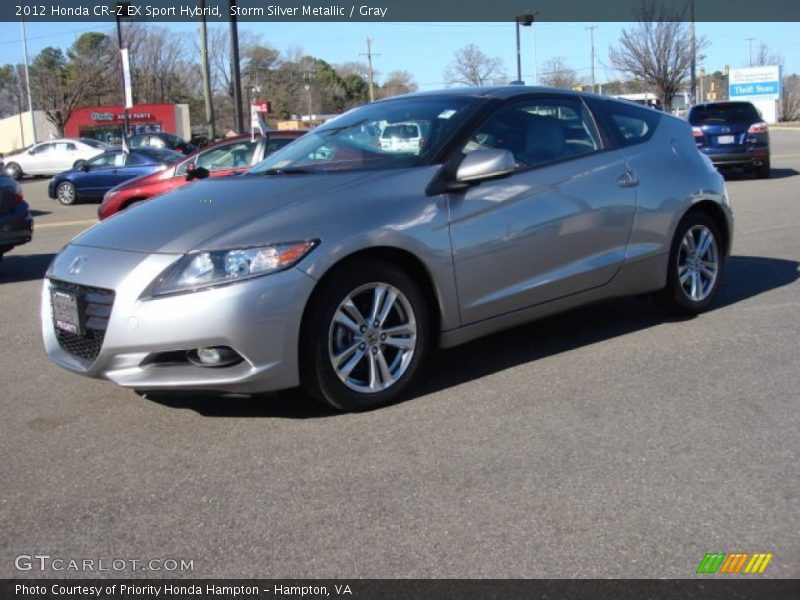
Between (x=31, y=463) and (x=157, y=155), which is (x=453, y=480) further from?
(x=157, y=155)

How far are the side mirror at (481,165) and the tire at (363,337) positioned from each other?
0.65m

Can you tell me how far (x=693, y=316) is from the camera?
6.16m

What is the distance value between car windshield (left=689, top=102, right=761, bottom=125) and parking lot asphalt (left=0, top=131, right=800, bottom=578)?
1368cm

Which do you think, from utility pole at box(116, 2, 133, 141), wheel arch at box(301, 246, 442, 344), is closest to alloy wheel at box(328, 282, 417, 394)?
wheel arch at box(301, 246, 442, 344)

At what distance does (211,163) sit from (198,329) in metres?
9.10

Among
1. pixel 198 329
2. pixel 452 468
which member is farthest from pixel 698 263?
pixel 198 329

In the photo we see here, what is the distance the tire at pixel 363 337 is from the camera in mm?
4172

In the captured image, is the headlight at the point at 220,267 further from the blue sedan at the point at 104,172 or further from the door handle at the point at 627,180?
the blue sedan at the point at 104,172

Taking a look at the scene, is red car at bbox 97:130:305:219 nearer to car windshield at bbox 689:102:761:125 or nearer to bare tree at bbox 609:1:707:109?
car windshield at bbox 689:102:761:125

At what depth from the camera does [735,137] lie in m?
17.9

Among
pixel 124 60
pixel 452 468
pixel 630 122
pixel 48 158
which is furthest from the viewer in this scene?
pixel 48 158

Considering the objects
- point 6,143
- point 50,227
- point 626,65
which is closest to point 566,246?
point 50,227

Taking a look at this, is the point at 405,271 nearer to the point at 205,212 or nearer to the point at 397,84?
the point at 205,212

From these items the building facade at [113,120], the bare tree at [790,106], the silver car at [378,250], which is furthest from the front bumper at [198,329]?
the bare tree at [790,106]
